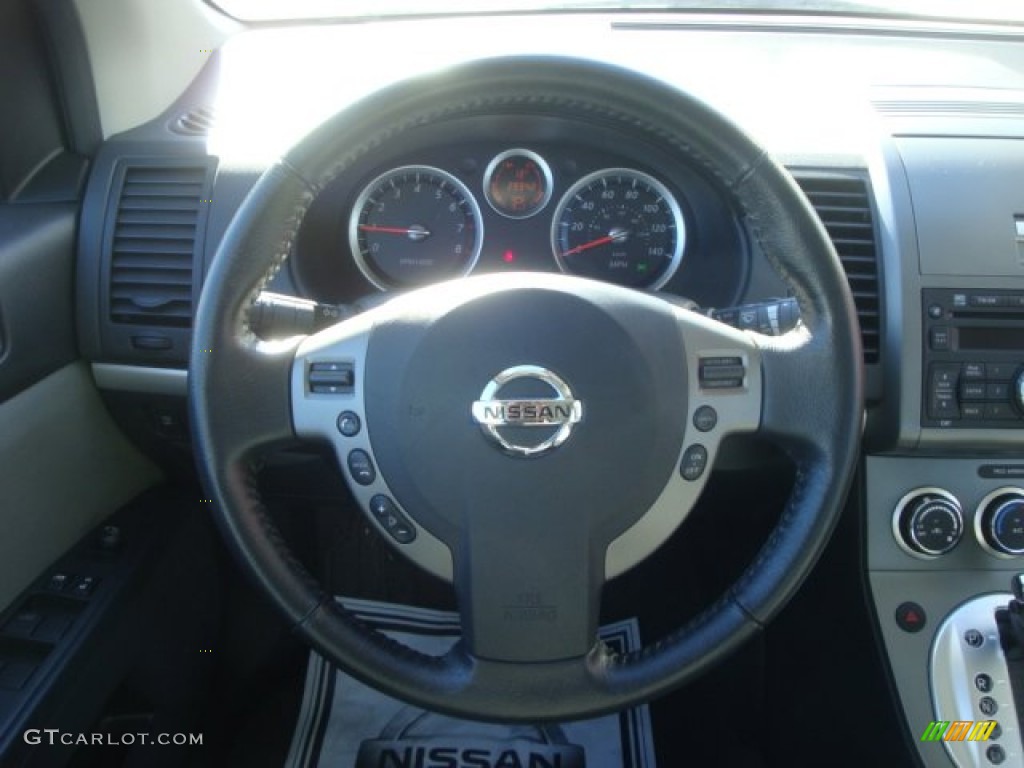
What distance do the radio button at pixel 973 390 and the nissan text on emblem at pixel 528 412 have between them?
64 cm

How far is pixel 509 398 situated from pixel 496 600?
216 mm

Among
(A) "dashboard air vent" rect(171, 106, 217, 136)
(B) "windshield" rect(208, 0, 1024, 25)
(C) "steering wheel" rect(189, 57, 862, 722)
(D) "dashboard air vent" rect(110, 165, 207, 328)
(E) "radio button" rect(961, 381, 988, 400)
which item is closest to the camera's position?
(C) "steering wheel" rect(189, 57, 862, 722)

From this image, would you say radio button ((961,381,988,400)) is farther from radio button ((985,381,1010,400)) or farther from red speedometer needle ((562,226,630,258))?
red speedometer needle ((562,226,630,258))

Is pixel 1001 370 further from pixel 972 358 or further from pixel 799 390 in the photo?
pixel 799 390

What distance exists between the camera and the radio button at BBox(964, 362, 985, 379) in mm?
1423

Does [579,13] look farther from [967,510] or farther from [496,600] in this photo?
[496,600]

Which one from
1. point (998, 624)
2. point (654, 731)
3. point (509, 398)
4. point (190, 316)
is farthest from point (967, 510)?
point (190, 316)

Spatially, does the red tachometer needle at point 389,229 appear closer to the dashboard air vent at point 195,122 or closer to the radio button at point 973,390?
the dashboard air vent at point 195,122


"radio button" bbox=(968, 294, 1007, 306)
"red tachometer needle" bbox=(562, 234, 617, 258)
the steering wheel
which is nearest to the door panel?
the steering wheel

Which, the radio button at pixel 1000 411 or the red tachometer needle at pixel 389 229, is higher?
the red tachometer needle at pixel 389 229

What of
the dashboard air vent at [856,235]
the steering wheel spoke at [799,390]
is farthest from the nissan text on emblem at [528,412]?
the dashboard air vent at [856,235]

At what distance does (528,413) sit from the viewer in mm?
1077

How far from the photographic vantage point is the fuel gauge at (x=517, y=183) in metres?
1.48

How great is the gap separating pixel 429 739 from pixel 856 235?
107 centimetres
